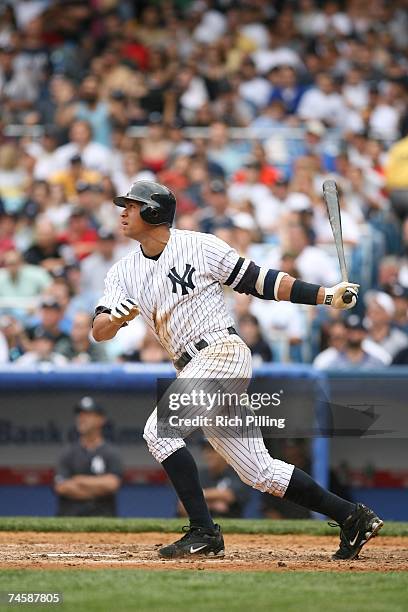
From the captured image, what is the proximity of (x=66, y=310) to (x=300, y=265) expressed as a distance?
1.95m

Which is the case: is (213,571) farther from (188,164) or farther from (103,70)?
(103,70)

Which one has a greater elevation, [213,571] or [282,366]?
[282,366]

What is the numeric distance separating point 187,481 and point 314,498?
0.59 meters

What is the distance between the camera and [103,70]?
1427cm

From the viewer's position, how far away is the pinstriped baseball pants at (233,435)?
5871 mm

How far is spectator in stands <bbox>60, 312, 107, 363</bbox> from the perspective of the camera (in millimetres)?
9938

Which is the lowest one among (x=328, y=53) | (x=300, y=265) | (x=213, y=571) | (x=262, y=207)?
(x=213, y=571)

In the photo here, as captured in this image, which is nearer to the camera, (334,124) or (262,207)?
(262,207)

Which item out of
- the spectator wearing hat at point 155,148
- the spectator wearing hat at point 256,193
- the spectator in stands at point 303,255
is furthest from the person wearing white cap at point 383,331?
the spectator wearing hat at point 155,148

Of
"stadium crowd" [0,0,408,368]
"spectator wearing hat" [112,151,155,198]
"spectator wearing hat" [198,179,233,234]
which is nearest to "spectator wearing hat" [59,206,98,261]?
"stadium crowd" [0,0,408,368]

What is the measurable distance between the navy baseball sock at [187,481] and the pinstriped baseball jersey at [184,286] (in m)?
0.50

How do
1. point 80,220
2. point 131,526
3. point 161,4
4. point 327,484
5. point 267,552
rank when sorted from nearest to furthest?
1. point 267,552
2. point 131,526
3. point 327,484
4. point 80,220
5. point 161,4

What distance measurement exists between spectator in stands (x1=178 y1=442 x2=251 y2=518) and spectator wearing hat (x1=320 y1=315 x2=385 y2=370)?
1.22 meters

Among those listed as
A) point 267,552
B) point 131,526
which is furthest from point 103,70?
point 267,552
